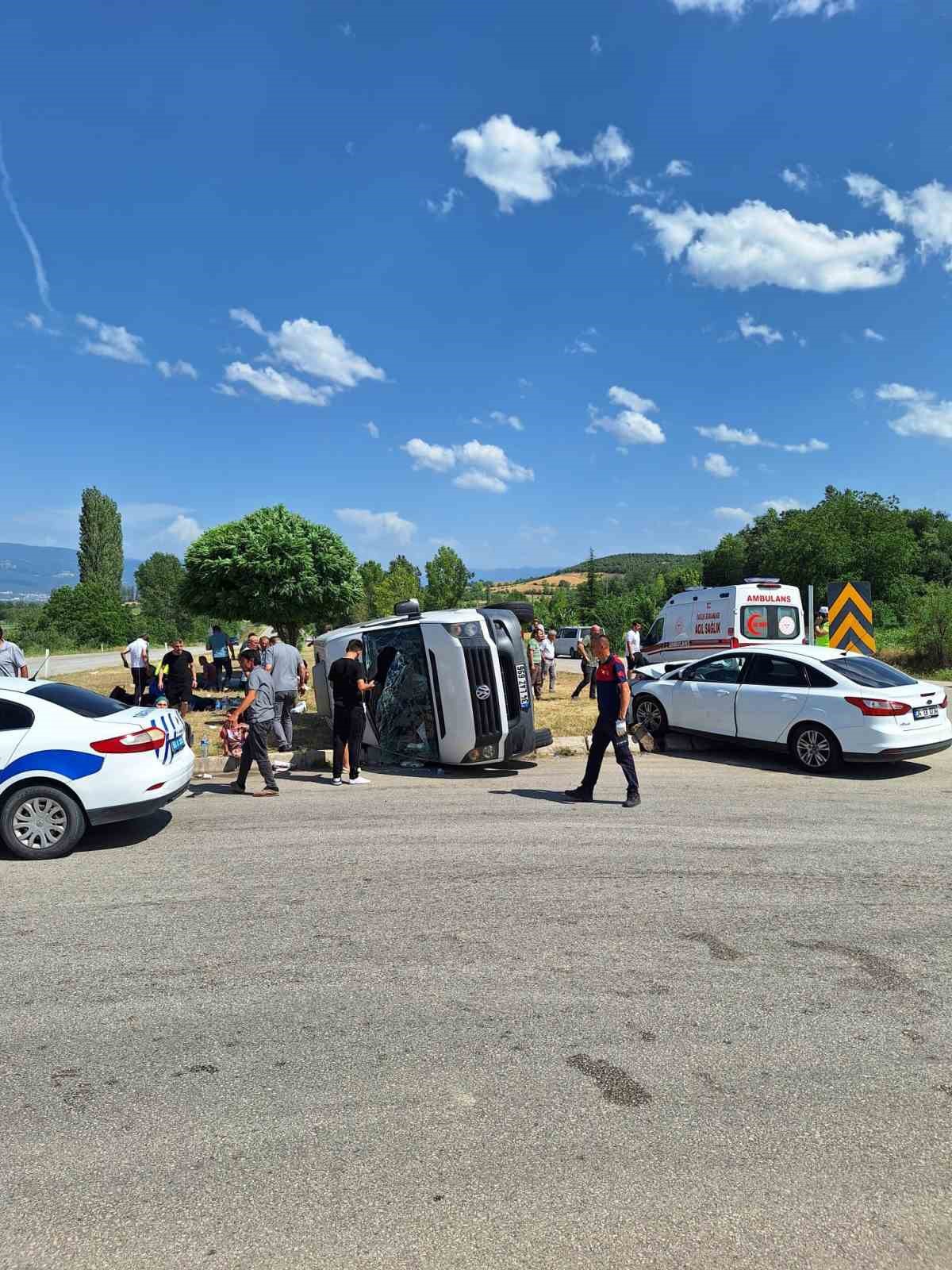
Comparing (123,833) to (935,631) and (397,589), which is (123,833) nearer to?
(935,631)

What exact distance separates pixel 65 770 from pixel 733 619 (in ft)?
42.6

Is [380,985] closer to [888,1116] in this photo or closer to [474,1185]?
[474,1185]

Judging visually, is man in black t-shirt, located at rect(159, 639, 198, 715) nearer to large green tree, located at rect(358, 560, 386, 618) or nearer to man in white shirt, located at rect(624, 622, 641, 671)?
man in white shirt, located at rect(624, 622, 641, 671)

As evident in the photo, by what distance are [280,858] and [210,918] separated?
136 cm

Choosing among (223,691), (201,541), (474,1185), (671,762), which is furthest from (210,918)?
(201,541)

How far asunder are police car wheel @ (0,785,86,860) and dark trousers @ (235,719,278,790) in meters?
2.53

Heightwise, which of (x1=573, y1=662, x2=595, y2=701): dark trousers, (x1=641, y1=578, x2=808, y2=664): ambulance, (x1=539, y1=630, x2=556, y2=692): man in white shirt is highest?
(x1=641, y1=578, x2=808, y2=664): ambulance

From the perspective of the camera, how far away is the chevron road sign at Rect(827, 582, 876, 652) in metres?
14.2

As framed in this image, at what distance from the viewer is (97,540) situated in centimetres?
7850

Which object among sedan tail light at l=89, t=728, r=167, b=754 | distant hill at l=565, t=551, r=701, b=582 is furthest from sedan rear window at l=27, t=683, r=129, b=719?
distant hill at l=565, t=551, r=701, b=582

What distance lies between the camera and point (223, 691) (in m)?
20.2

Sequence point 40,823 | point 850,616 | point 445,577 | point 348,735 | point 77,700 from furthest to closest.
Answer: point 445,577
point 850,616
point 348,735
point 77,700
point 40,823

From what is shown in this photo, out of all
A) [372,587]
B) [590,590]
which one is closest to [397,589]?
[372,587]

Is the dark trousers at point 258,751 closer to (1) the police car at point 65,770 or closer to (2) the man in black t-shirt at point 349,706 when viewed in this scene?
(2) the man in black t-shirt at point 349,706
